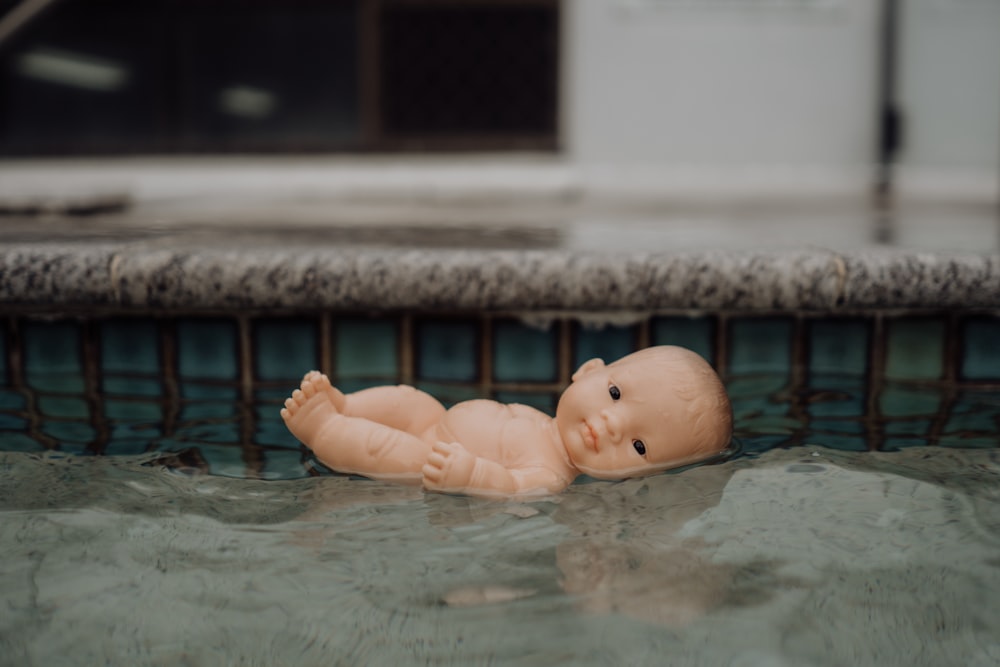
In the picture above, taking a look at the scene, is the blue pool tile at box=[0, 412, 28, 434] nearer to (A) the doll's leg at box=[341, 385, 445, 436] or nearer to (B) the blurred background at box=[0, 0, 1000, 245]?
(A) the doll's leg at box=[341, 385, 445, 436]

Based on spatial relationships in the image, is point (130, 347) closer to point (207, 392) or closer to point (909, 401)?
point (207, 392)

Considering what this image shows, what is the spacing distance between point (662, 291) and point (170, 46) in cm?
477

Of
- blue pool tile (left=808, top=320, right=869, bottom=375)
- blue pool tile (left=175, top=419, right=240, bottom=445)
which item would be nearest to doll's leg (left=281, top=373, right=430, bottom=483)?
blue pool tile (left=175, top=419, right=240, bottom=445)

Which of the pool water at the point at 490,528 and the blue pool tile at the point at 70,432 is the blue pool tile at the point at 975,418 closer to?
the pool water at the point at 490,528

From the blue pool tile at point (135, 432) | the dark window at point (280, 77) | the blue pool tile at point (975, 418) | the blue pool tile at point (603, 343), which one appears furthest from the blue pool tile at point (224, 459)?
the dark window at point (280, 77)

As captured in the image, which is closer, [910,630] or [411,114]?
[910,630]

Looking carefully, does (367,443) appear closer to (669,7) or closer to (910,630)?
(910,630)

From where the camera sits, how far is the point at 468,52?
5.74 m

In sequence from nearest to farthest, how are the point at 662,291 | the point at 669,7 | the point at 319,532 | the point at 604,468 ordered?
the point at 319,532
the point at 604,468
the point at 662,291
the point at 669,7

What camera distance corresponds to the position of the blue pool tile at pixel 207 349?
194 cm

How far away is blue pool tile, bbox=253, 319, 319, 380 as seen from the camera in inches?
76.1

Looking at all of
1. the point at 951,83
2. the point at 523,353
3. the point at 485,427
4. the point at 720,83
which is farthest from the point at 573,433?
the point at 951,83

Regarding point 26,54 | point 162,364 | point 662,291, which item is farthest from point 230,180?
point 662,291

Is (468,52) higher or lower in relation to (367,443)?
higher
